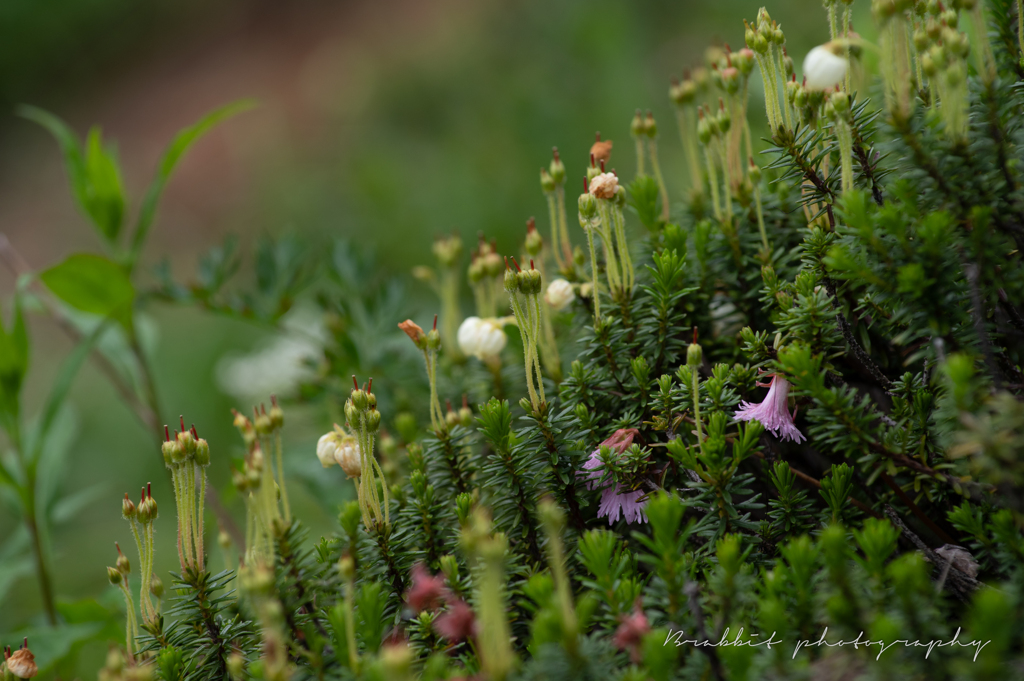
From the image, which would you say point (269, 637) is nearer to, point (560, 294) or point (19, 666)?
point (19, 666)

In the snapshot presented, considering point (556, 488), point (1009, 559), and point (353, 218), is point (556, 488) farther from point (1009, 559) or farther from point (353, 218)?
point (353, 218)

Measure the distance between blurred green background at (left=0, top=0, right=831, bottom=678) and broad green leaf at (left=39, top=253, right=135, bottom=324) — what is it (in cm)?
23

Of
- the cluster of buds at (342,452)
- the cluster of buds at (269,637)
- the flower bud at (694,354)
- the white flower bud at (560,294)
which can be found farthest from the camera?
the white flower bud at (560,294)

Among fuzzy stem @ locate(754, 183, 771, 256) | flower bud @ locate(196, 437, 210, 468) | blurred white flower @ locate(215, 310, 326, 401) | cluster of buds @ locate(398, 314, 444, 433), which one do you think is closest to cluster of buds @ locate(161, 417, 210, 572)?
flower bud @ locate(196, 437, 210, 468)

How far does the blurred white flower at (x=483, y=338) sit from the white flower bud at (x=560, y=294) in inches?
3.1

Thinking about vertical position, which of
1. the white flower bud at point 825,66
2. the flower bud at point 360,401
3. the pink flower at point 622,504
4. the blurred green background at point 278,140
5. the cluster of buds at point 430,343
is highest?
the blurred green background at point 278,140

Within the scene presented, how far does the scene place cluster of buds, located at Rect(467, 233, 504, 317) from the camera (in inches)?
39.6

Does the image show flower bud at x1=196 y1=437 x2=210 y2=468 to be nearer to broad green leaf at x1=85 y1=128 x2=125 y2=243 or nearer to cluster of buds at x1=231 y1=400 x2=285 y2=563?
cluster of buds at x1=231 y1=400 x2=285 y2=563

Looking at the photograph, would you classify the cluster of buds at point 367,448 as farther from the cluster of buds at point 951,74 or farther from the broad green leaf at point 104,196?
the broad green leaf at point 104,196

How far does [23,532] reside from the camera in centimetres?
130

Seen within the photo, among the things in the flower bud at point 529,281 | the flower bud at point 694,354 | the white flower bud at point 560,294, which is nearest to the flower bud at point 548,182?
the white flower bud at point 560,294

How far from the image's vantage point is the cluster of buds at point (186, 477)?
0.70 meters

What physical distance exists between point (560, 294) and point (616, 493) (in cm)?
27

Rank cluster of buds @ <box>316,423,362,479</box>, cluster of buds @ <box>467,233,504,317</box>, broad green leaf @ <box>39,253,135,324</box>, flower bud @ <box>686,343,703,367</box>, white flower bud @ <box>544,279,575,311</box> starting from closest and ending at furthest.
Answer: flower bud @ <box>686,343,703,367</box> < cluster of buds @ <box>316,423,362,479</box> < white flower bud @ <box>544,279,575,311</box> < cluster of buds @ <box>467,233,504,317</box> < broad green leaf @ <box>39,253,135,324</box>
